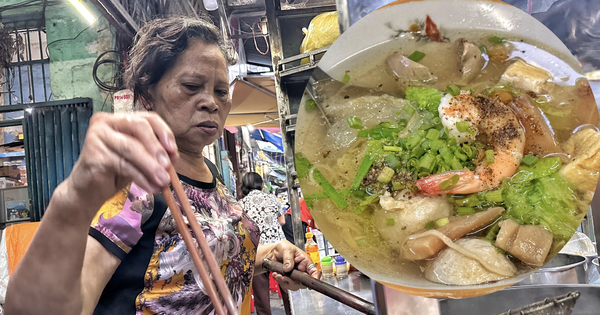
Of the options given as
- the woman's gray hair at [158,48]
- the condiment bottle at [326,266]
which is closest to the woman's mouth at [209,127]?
the woman's gray hair at [158,48]

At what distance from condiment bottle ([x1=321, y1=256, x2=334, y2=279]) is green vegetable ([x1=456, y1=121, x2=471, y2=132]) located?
109 inches

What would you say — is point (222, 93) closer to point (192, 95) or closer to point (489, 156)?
point (192, 95)

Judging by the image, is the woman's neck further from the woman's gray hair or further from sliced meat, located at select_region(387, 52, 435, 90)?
sliced meat, located at select_region(387, 52, 435, 90)

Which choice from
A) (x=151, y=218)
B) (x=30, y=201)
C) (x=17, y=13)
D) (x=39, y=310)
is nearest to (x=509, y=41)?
(x=151, y=218)

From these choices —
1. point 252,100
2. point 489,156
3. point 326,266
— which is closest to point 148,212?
point 489,156

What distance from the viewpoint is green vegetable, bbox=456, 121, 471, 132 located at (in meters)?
0.78

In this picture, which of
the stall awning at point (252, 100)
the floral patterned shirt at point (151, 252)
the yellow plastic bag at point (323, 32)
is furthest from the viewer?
the stall awning at point (252, 100)

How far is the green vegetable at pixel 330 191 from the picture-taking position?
2.59 ft

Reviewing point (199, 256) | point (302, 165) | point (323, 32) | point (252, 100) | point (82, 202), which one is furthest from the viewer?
point (252, 100)

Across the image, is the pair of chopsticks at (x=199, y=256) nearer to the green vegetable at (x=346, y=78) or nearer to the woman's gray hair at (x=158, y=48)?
the green vegetable at (x=346, y=78)

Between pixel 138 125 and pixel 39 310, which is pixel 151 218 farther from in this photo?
pixel 138 125

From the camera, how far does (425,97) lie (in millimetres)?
829

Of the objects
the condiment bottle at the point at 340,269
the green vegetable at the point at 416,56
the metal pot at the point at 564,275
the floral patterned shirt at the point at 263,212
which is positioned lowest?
the condiment bottle at the point at 340,269

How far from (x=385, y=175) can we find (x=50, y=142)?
5.39 metres
